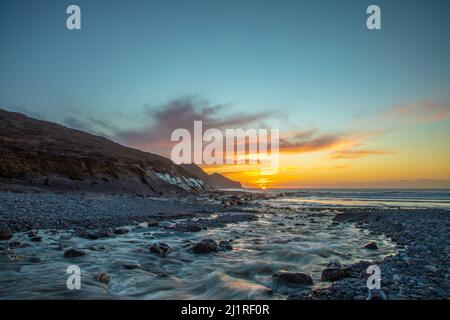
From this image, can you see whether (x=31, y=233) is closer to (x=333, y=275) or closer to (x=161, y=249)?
(x=161, y=249)

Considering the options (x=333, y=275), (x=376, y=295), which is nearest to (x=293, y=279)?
(x=333, y=275)

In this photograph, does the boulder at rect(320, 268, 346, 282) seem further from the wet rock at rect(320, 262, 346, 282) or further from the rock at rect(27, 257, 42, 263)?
the rock at rect(27, 257, 42, 263)

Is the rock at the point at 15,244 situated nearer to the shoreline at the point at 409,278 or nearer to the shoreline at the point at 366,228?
the shoreline at the point at 366,228

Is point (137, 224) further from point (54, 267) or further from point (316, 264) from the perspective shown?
point (316, 264)

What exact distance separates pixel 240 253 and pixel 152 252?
352 cm

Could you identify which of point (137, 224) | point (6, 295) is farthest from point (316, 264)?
point (137, 224)

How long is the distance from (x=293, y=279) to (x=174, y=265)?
412cm

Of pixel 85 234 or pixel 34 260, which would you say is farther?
pixel 85 234

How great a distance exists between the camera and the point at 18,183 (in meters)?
37.1

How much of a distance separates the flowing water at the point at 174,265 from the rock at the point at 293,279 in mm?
230

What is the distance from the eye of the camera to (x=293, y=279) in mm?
8188

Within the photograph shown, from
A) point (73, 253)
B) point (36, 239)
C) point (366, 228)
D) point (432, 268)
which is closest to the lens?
point (432, 268)

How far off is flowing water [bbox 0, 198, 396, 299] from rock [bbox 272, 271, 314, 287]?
9.1 inches
